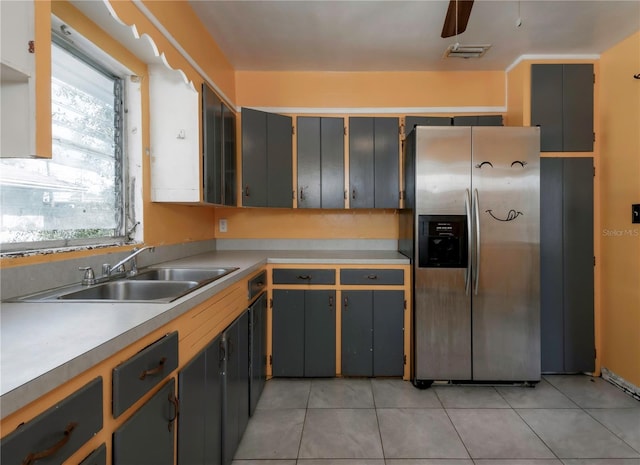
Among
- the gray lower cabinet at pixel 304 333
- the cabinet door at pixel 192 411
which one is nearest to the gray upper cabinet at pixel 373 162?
the gray lower cabinet at pixel 304 333

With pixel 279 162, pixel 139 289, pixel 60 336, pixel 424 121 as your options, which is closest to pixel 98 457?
pixel 60 336

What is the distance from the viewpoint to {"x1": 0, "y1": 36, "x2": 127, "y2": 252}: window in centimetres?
121

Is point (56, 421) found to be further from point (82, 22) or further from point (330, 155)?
point (330, 155)

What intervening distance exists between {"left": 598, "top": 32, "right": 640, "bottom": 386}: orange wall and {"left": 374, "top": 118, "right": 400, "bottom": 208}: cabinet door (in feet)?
5.27

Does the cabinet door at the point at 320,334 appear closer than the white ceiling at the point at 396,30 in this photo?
No

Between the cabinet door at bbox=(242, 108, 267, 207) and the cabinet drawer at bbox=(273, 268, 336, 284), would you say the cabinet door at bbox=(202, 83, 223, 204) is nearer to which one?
the cabinet door at bbox=(242, 108, 267, 207)

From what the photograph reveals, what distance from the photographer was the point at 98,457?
0.72 metres

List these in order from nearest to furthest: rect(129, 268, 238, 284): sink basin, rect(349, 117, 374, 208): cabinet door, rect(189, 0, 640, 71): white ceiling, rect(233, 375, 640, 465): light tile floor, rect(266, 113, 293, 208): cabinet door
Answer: rect(233, 375, 640, 465): light tile floor → rect(129, 268, 238, 284): sink basin → rect(189, 0, 640, 71): white ceiling → rect(266, 113, 293, 208): cabinet door → rect(349, 117, 374, 208): cabinet door

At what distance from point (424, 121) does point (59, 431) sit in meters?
3.01

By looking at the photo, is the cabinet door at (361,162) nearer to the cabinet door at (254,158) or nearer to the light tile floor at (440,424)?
the cabinet door at (254,158)

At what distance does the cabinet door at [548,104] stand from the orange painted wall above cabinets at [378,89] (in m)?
0.37

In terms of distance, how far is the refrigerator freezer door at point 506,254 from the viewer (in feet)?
7.42

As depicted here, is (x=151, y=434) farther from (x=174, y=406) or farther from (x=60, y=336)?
(x=60, y=336)

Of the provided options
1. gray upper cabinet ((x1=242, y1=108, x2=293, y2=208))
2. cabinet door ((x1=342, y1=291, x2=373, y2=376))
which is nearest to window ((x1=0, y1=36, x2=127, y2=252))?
gray upper cabinet ((x1=242, y1=108, x2=293, y2=208))
